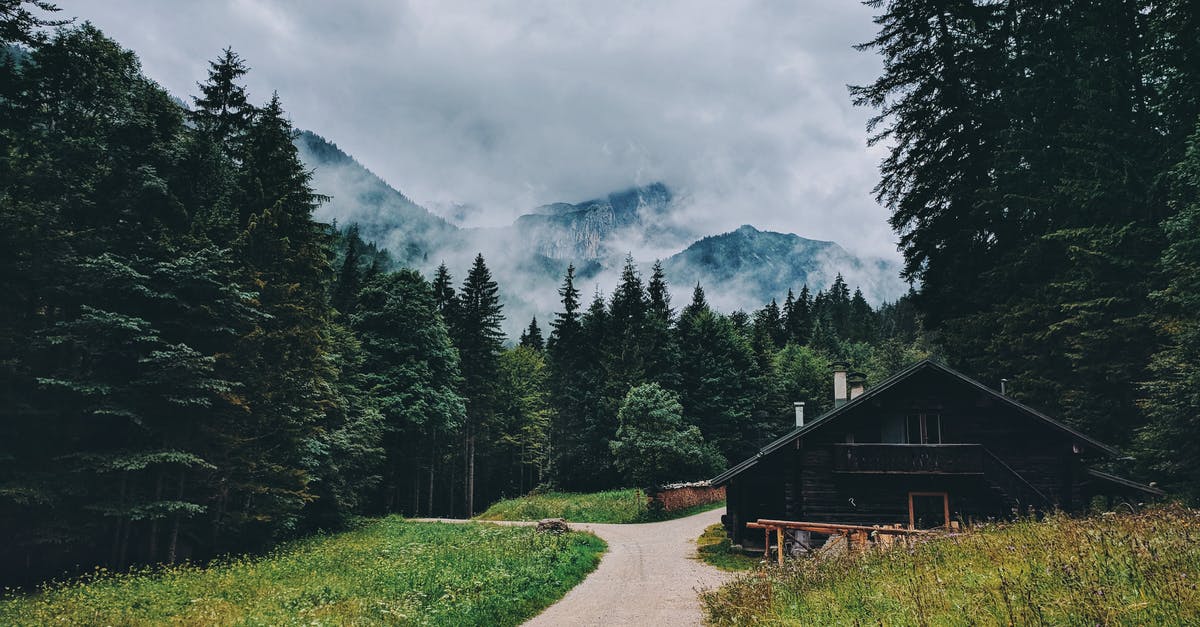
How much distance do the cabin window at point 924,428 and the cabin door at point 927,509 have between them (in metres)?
2.03

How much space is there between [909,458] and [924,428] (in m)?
1.93

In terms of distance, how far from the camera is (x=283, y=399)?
2331 centimetres

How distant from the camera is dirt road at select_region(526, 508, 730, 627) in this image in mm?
12656

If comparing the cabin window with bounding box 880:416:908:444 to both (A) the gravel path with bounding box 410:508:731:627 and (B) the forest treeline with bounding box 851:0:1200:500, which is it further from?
(A) the gravel path with bounding box 410:508:731:627

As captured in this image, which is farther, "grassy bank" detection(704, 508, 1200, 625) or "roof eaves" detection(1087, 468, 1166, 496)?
"roof eaves" detection(1087, 468, 1166, 496)

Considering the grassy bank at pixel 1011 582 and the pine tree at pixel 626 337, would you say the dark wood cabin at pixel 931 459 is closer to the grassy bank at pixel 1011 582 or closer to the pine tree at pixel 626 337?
the grassy bank at pixel 1011 582

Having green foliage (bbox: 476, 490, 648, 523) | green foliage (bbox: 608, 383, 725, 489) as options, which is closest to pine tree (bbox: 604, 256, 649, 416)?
green foliage (bbox: 476, 490, 648, 523)

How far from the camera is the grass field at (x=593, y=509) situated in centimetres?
3566

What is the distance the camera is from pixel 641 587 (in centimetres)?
1611

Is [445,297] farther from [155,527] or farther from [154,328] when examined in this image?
[155,527]

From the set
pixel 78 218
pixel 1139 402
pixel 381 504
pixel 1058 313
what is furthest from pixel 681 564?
pixel 381 504

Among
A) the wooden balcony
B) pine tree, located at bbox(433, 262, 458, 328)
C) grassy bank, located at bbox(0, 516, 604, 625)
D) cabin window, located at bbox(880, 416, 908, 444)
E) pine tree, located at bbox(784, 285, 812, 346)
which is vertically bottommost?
grassy bank, located at bbox(0, 516, 604, 625)

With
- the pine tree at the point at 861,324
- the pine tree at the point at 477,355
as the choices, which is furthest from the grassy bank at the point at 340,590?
the pine tree at the point at 861,324

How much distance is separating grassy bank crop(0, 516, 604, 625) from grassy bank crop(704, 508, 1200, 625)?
5636 millimetres
